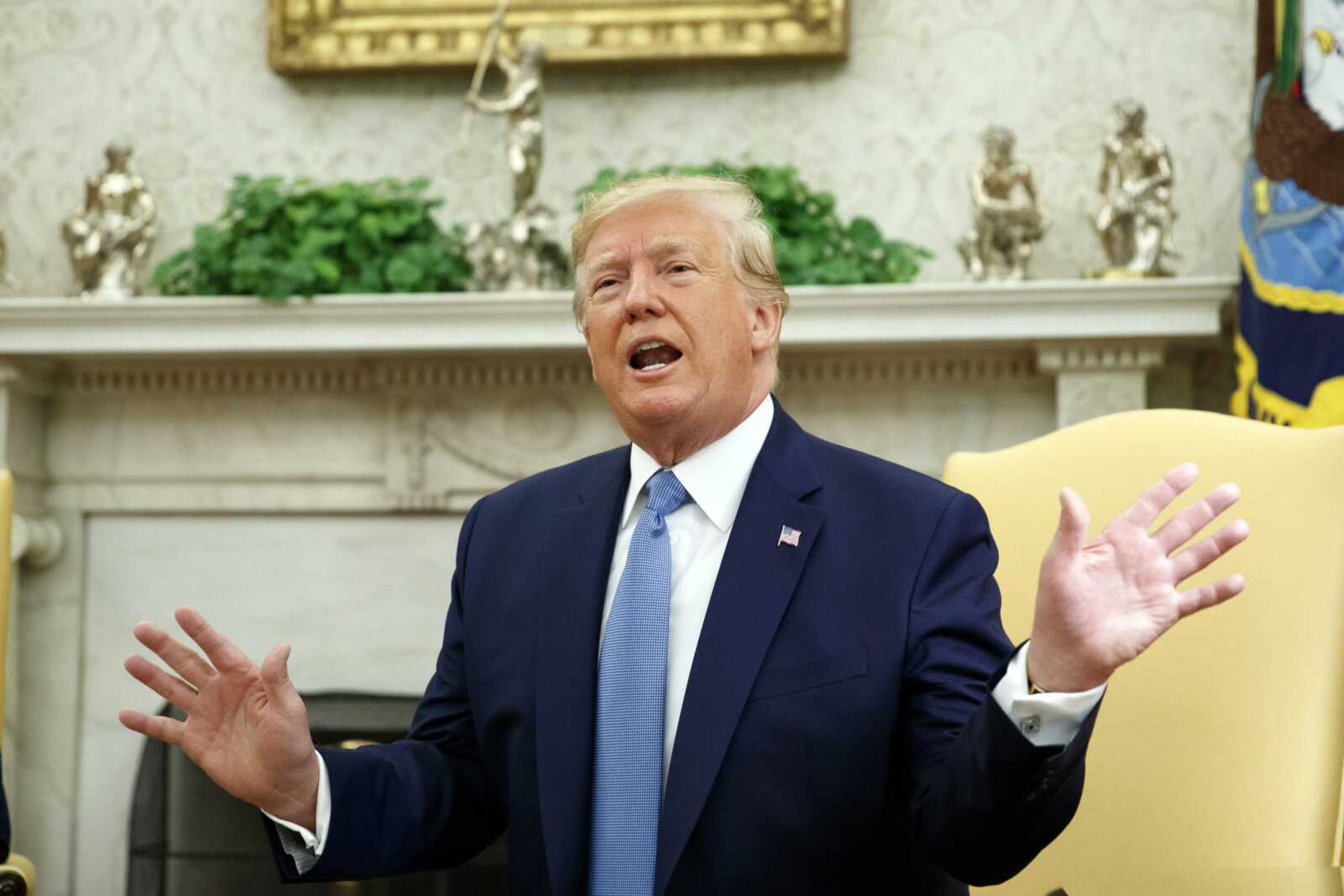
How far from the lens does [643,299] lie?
1.68 metres

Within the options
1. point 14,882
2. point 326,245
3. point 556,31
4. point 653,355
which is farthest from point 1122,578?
point 556,31

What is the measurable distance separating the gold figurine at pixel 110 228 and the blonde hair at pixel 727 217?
210 cm

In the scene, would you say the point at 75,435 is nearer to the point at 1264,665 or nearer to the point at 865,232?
the point at 865,232

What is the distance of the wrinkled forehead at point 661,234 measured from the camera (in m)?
1.71

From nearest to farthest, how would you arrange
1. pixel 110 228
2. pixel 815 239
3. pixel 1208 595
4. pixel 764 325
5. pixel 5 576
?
pixel 1208 595, pixel 764 325, pixel 5 576, pixel 815 239, pixel 110 228

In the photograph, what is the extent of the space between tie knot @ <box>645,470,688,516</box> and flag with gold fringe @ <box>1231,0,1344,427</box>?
1.28 metres

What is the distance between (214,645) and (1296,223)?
2.00m

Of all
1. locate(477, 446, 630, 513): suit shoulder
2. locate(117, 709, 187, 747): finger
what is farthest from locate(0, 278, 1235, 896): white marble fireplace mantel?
locate(117, 709, 187, 747): finger

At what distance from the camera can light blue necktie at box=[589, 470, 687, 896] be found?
149 cm

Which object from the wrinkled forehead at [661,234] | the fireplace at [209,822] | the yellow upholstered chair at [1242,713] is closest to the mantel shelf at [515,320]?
the fireplace at [209,822]

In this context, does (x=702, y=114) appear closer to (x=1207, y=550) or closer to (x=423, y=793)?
(x=423, y=793)

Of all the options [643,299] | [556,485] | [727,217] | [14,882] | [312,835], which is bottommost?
[14,882]

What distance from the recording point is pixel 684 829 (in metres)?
1.44

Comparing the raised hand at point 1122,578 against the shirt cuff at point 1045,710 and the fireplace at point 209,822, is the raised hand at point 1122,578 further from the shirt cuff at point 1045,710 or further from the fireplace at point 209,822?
the fireplace at point 209,822
